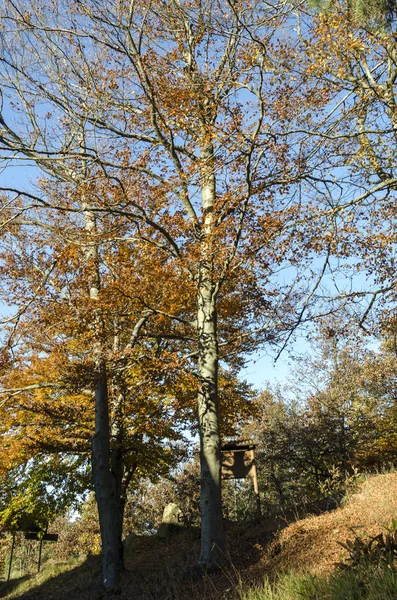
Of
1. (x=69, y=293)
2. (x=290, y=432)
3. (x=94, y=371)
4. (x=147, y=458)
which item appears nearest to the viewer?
(x=94, y=371)

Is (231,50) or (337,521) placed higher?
(231,50)

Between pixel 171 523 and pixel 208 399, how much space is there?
12.2 metres

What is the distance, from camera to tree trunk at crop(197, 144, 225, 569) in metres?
8.21

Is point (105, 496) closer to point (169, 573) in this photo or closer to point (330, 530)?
point (169, 573)

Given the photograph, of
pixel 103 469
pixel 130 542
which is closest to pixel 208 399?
pixel 103 469

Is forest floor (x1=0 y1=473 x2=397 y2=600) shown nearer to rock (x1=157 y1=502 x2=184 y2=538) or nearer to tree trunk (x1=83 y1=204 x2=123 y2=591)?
tree trunk (x1=83 y1=204 x2=123 y2=591)

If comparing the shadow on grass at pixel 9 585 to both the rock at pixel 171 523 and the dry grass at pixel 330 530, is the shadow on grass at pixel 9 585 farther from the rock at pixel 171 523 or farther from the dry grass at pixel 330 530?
the dry grass at pixel 330 530

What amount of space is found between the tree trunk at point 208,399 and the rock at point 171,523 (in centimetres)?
1142

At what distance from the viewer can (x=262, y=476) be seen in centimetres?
2536

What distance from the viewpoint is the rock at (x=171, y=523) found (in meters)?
18.6

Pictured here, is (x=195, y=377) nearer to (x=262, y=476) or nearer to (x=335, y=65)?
(x=335, y=65)

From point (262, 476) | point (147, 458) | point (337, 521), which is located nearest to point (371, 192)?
point (337, 521)

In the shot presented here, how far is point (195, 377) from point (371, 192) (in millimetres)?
4843

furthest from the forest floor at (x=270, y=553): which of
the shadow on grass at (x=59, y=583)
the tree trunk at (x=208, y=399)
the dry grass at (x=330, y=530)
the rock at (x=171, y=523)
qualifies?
the rock at (x=171, y=523)
